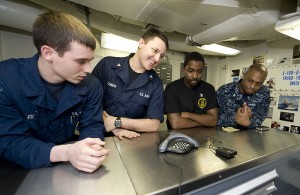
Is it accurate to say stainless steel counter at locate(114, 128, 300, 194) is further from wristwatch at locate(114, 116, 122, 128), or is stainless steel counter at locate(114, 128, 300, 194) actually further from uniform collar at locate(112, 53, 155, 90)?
uniform collar at locate(112, 53, 155, 90)

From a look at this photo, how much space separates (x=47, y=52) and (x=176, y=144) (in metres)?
0.69

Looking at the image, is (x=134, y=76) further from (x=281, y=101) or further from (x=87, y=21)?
(x=281, y=101)

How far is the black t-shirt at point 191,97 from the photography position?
5.13 ft

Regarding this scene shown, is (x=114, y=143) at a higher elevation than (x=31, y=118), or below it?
below

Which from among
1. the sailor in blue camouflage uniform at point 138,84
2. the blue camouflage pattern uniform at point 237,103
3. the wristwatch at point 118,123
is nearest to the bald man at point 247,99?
the blue camouflage pattern uniform at point 237,103

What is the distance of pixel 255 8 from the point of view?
1.35m

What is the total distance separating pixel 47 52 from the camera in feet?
2.33

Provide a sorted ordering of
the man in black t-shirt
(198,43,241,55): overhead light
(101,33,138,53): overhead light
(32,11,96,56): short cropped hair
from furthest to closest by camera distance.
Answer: (198,43,241,55): overhead light < (101,33,138,53): overhead light < the man in black t-shirt < (32,11,96,56): short cropped hair

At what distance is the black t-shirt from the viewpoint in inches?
61.6

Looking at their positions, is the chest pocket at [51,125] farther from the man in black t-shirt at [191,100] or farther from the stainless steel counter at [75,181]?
the man in black t-shirt at [191,100]

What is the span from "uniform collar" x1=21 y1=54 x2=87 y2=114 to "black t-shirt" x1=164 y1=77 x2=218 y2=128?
872 mm

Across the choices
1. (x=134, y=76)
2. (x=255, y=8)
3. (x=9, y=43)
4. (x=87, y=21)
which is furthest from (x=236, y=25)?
(x=9, y=43)

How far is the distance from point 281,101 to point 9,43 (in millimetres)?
3423

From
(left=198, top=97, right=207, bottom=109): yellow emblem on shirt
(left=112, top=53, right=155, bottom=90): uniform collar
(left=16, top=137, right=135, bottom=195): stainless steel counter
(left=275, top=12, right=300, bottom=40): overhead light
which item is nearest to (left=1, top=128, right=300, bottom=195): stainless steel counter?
(left=16, top=137, right=135, bottom=195): stainless steel counter
